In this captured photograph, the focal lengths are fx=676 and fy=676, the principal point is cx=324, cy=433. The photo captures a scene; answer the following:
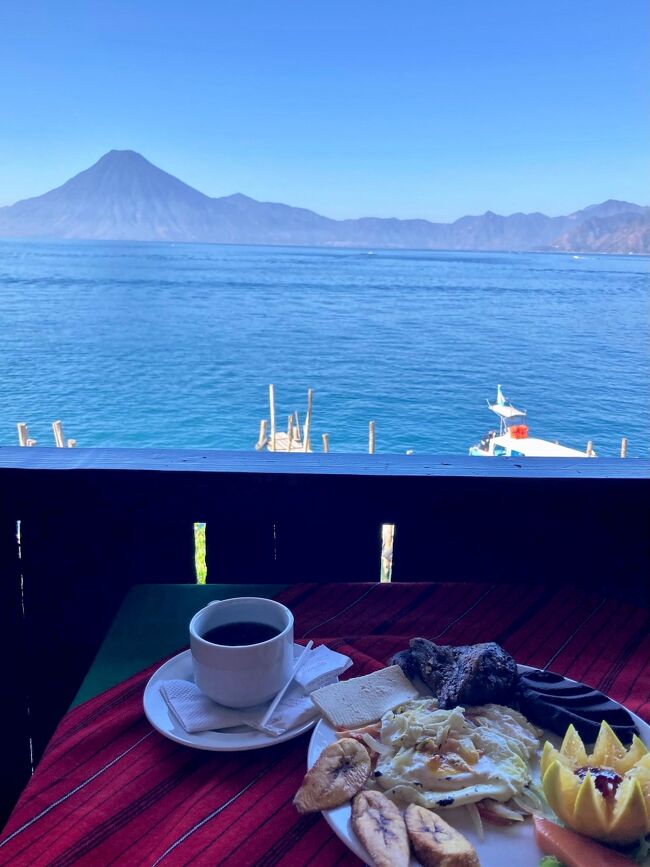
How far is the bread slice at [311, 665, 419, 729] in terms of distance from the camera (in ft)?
2.18

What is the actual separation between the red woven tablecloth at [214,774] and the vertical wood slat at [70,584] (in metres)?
0.43

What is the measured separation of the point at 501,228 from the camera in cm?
12462

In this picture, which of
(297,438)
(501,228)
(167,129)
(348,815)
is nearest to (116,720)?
(348,815)

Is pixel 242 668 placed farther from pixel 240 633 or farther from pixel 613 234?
pixel 613 234

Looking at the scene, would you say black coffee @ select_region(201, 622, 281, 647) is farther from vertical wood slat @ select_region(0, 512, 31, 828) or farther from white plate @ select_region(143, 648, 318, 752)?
vertical wood slat @ select_region(0, 512, 31, 828)

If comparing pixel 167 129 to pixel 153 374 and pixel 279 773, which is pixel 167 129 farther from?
pixel 279 773

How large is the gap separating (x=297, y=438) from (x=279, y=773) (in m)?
23.0

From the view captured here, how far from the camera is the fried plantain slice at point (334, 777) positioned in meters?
0.56

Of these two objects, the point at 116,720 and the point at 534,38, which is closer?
the point at 116,720

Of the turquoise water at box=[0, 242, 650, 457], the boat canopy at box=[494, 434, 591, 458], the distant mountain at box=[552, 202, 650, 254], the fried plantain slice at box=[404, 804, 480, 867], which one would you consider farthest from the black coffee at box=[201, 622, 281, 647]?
the distant mountain at box=[552, 202, 650, 254]

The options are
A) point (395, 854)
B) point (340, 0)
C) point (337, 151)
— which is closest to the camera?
point (395, 854)

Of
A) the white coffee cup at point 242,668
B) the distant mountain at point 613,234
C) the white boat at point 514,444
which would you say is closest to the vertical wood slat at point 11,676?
the white coffee cup at point 242,668

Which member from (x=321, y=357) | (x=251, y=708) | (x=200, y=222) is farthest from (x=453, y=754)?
(x=200, y=222)

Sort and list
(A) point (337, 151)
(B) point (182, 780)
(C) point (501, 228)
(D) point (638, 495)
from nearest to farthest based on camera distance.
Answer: (B) point (182, 780), (D) point (638, 495), (A) point (337, 151), (C) point (501, 228)
